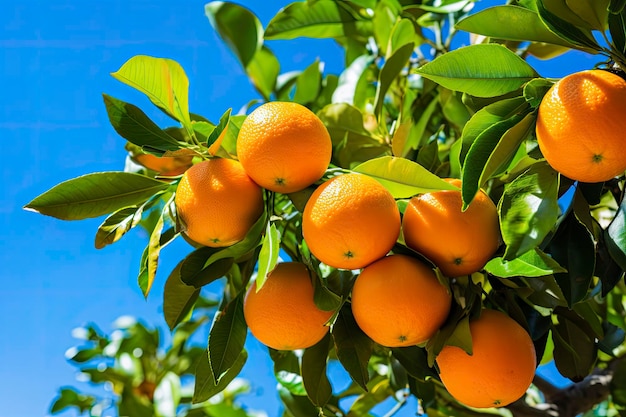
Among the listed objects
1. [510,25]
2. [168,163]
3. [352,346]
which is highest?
[510,25]

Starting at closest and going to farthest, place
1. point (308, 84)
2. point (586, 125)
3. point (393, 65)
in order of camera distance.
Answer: point (586, 125)
point (393, 65)
point (308, 84)

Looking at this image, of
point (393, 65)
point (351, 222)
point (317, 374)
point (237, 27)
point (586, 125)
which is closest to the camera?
point (586, 125)

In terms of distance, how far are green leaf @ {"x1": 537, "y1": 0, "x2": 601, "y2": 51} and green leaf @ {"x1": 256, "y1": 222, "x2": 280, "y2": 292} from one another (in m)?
0.49

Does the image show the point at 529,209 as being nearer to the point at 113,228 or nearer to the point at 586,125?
the point at 586,125

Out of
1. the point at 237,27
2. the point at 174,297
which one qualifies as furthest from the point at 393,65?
the point at 174,297

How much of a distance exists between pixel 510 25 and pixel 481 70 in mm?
89

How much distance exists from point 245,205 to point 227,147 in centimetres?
20

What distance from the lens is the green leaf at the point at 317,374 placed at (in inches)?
45.1

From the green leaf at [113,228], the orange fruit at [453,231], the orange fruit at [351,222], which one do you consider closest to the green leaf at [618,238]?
the orange fruit at [453,231]

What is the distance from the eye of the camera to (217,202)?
3.24 ft

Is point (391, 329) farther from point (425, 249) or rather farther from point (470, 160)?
point (470, 160)

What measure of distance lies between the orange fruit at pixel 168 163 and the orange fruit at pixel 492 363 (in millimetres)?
562

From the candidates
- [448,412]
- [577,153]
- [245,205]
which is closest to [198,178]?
[245,205]

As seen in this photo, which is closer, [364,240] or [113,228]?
[364,240]
